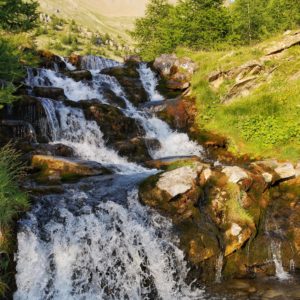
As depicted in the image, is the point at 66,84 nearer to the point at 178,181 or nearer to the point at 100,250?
the point at 178,181

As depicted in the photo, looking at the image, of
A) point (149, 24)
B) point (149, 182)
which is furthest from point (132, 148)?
point (149, 24)

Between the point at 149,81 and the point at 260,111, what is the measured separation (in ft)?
30.5

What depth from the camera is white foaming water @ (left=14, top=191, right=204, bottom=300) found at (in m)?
8.54

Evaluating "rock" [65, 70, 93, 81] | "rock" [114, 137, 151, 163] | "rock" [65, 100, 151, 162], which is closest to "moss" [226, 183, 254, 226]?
"rock" [114, 137, 151, 163]

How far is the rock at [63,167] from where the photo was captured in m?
12.7

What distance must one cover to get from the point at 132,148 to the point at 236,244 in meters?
7.24

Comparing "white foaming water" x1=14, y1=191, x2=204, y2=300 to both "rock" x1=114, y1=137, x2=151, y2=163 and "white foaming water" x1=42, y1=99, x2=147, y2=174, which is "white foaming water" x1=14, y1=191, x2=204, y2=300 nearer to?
"rock" x1=114, y1=137, x2=151, y2=163

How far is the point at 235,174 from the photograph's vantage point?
11828mm

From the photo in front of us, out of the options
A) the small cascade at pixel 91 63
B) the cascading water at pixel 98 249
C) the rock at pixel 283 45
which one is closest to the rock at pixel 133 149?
the cascading water at pixel 98 249

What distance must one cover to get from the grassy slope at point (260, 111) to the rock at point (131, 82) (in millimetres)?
3284

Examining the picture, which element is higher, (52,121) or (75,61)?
(75,61)

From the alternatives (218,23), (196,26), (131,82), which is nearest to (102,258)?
(131,82)

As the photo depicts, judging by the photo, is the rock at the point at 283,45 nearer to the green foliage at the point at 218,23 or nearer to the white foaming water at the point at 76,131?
the green foliage at the point at 218,23

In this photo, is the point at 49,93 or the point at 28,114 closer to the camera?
the point at 28,114
